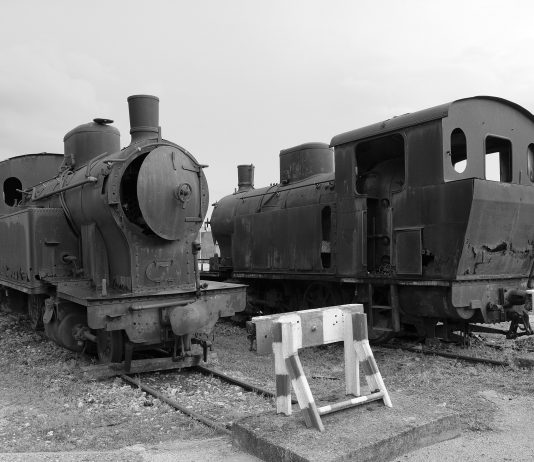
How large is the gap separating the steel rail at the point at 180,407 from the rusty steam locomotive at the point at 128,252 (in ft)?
1.25

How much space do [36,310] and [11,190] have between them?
317 centimetres

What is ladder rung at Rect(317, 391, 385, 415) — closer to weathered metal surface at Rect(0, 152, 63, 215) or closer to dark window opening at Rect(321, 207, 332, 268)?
dark window opening at Rect(321, 207, 332, 268)

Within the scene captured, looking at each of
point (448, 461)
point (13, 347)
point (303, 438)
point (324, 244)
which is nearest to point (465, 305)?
point (324, 244)

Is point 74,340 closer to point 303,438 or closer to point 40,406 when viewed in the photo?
point 40,406

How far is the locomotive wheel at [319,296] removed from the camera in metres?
9.01

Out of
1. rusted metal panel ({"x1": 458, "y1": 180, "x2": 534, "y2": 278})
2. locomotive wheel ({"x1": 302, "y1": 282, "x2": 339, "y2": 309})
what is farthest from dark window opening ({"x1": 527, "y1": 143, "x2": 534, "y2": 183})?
locomotive wheel ({"x1": 302, "y1": 282, "x2": 339, "y2": 309})

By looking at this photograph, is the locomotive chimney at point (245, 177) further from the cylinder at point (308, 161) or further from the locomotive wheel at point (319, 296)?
the locomotive wheel at point (319, 296)

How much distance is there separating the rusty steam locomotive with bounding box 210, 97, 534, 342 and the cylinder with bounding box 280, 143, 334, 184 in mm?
630

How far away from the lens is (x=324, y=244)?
8.78 m

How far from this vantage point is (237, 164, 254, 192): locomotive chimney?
12.9 metres

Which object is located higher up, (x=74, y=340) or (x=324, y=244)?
(x=324, y=244)

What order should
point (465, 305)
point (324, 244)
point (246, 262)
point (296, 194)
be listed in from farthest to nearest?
point (246, 262), point (296, 194), point (324, 244), point (465, 305)

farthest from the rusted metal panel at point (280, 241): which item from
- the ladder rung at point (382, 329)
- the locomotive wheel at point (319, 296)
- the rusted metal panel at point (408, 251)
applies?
the rusted metal panel at point (408, 251)

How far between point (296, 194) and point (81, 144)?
12.5 ft
